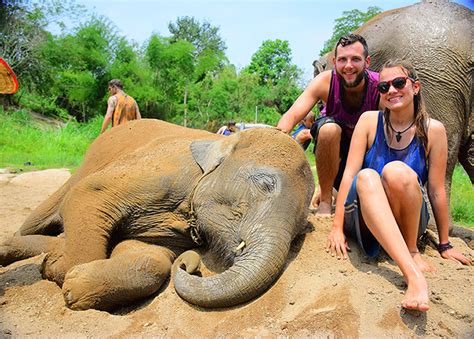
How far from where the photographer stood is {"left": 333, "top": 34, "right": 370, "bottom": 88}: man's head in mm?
4535

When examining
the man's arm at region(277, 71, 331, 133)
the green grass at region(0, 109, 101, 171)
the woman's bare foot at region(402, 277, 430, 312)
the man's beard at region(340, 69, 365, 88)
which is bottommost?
the green grass at region(0, 109, 101, 171)

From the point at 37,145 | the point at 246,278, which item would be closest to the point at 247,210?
the point at 246,278

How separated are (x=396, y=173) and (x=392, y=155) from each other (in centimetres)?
Answer: 48

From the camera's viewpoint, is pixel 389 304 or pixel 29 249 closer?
pixel 389 304

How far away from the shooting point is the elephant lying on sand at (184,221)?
335 cm

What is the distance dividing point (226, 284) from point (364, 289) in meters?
0.86

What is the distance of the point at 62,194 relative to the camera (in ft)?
17.8

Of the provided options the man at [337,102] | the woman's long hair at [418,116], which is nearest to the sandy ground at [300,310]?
the woman's long hair at [418,116]

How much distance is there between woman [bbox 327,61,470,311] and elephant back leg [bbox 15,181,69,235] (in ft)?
9.40

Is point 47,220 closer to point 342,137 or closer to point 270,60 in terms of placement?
point 342,137

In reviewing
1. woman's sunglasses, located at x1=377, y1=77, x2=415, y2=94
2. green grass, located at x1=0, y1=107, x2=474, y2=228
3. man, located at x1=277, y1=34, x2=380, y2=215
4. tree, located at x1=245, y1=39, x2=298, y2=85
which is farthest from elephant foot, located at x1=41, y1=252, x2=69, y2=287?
tree, located at x1=245, y1=39, x2=298, y2=85

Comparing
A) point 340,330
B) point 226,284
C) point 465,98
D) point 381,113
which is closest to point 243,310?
point 226,284

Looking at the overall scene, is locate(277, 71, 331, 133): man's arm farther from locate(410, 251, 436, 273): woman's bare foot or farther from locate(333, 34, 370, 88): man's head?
locate(410, 251, 436, 273): woman's bare foot

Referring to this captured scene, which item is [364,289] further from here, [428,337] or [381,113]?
[381,113]
